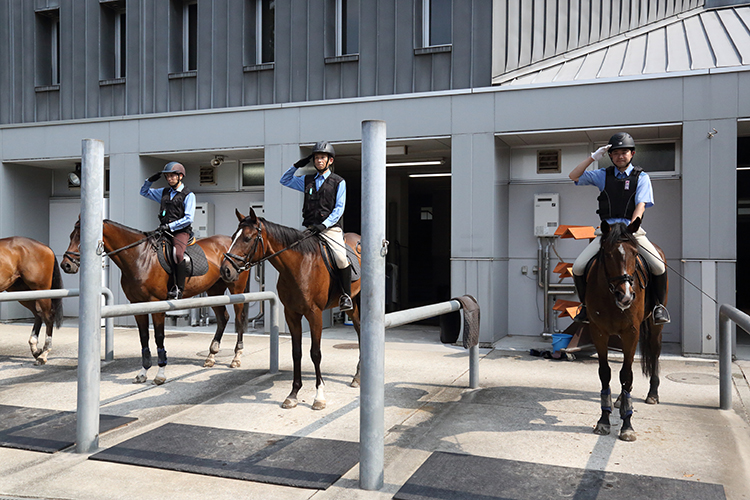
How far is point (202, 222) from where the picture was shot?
42.2ft

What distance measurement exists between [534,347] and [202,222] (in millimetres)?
7234

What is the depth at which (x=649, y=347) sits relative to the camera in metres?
6.05

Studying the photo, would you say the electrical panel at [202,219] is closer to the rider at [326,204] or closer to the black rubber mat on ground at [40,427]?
the rider at [326,204]

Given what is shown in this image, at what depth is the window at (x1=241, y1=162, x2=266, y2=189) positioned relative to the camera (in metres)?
12.8

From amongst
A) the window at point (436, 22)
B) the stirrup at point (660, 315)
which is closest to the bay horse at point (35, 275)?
the window at point (436, 22)

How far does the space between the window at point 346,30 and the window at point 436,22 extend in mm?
1288

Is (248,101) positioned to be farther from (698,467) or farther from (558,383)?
(698,467)

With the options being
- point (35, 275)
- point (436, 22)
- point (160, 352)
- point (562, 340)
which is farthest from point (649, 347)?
point (35, 275)

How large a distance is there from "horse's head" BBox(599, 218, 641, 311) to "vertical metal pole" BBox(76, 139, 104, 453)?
4.07m

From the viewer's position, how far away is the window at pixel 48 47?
1344 centimetres

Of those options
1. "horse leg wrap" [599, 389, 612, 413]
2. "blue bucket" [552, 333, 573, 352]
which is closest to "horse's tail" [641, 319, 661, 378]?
"horse leg wrap" [599, 389, 612, 413]

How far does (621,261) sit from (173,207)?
5.48 m

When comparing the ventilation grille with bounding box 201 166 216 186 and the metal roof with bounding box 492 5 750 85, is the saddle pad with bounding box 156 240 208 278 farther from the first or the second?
the metal roof with bounding box 492 5 750 85

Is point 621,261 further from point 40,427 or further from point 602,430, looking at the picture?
point 40,427
